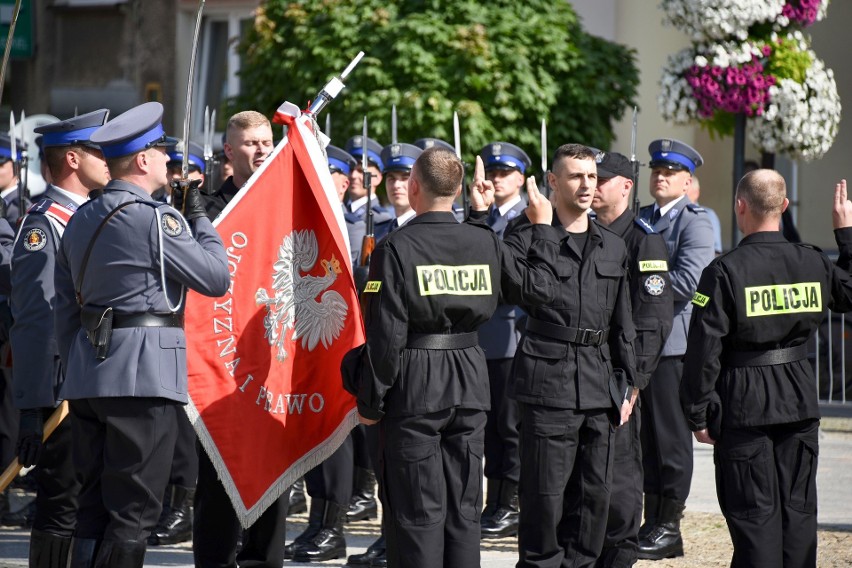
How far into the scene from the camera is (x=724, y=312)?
19.0 feet

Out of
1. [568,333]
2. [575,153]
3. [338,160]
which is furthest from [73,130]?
[338,160]

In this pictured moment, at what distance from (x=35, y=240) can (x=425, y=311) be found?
184 centimetres

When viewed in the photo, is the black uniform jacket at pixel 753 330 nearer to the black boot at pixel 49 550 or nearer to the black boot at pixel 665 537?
the black boot at pixel 665 537

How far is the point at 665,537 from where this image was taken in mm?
7266

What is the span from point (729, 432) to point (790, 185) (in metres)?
10.2

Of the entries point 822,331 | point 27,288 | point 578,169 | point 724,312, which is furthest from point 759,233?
point 822,331

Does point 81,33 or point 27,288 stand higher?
point 81,33

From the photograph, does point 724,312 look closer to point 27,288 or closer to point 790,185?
point 27,288

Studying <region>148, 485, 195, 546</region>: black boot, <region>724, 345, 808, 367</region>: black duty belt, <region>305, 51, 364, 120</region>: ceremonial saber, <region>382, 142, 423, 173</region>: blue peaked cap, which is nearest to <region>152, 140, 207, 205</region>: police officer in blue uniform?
<region>382, 142, 423, 173</region>: blue peaked cap

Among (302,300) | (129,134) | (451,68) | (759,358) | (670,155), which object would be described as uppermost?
(451,68)

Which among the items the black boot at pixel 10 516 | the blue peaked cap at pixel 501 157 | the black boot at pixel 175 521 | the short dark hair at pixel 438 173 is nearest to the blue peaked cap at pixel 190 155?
the blue peaked cap at pixel 501 157

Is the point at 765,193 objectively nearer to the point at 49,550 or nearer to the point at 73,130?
the point at 73,130

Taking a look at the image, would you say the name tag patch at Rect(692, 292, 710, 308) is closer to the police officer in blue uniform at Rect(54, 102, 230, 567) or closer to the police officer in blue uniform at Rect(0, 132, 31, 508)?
the police officer in blue uniform at Rect(54, 102, 230, 567)

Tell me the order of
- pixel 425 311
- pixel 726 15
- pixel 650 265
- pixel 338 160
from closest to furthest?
pixel 425 311
pixel 650 265
pixel 338 160
pixel 726 15
